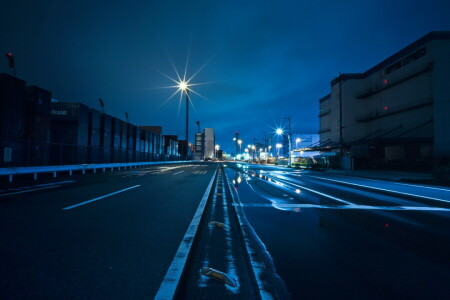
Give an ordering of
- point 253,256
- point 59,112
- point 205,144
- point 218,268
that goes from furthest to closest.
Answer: point 205,144 < point 59,112 < point 253,256 < point 218,268

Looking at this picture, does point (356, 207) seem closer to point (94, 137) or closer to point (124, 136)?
point (94, 137)

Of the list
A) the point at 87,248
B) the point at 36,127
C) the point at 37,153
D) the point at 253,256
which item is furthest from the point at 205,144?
the point at 253,256

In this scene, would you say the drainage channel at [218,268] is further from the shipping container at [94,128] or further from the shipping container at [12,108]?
the shipping container at [94,128]

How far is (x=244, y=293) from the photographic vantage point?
85.8 inches

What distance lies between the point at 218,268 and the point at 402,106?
41789 millimetres

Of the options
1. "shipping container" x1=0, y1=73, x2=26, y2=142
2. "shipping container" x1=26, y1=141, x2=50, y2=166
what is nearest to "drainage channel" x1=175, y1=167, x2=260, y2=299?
"shipping container" x1=0, y1=73, x2=26, y2=142

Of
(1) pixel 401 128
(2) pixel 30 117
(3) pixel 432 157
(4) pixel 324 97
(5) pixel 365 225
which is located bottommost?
(5) pixel 365 225

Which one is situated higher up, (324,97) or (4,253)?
(324,97)

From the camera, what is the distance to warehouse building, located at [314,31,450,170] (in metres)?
26.6

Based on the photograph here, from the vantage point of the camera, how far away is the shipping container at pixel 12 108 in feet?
40.4

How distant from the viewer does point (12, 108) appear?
42.2 ft

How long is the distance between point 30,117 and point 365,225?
19.9 metres

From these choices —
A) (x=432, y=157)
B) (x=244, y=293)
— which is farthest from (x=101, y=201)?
(x=432, y=157)

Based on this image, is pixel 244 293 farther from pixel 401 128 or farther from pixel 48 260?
pixel 401 128
